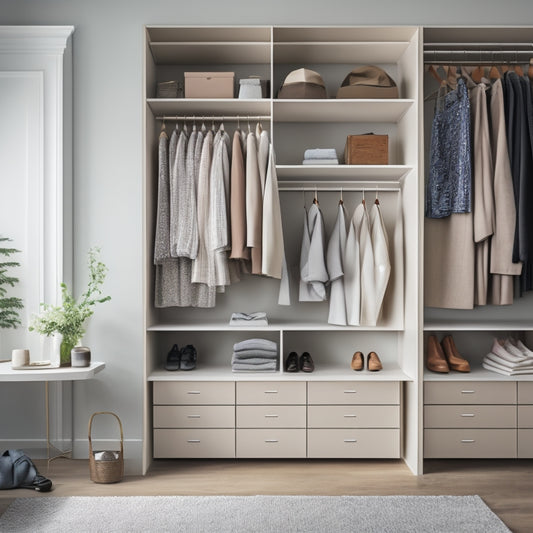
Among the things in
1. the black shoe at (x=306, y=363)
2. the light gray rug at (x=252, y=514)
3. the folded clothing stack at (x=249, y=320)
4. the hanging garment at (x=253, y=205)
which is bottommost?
the light gray rug at (x=252, y=514)

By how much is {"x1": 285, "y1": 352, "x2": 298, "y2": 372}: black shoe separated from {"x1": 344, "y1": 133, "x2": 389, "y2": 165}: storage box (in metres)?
1.21

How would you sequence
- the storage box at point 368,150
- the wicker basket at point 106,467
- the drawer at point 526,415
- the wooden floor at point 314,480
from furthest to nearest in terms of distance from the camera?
the storage box at point 368,150 < the drawer at point 526,415 < the wicker basket at point 106,467 < the wooden floor at point 314,480

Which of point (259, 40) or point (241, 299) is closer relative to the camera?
point (259, 40)

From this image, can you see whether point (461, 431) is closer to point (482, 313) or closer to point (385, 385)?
point (385, 385)

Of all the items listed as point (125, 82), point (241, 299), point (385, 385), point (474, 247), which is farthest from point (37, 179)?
point (474, 247)

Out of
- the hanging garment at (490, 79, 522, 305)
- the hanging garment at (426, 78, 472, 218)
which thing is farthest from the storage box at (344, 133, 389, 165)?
the hanging garment at (490, 79, 522, 305)

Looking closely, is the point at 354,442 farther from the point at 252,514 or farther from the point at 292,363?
the point at 252,514

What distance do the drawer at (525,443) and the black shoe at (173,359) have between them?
2.04 meters

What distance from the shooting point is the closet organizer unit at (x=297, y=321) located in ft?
11.3

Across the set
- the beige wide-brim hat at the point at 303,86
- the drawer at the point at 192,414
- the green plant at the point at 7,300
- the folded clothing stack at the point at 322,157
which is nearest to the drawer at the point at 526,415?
the drawer at the point at 192,414

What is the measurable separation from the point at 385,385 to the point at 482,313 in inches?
34.3

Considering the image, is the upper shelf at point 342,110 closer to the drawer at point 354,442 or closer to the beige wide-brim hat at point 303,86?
the beige wide-brim hat at point 303,86

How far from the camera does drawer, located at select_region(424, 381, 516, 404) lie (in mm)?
3438

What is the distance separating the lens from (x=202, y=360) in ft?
12.7
